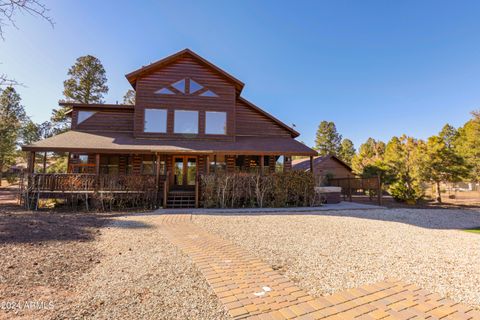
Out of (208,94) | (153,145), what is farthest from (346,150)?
(153,145)

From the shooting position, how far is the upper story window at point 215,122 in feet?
48.3

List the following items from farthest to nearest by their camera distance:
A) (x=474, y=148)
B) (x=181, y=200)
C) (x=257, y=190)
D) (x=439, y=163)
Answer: (x=474, y=148) → (x=439, y=163) → (x=181, y=200) → (x=257, y=190)

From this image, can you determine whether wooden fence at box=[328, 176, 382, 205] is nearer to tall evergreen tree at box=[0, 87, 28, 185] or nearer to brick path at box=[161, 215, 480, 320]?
brick path at box=[161, 215, 480, 320]

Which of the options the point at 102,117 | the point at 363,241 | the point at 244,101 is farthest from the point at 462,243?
the point at 102,117

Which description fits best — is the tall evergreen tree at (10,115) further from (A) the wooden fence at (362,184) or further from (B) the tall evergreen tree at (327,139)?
(B) the tall evergreen tree at (327,139)

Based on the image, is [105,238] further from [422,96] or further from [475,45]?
[422,96]

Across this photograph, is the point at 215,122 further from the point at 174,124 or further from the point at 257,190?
the point at 257,190

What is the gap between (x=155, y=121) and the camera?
14.2 m

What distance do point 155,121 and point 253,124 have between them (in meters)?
6.79

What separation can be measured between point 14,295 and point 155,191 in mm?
8854

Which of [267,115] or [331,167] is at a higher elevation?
[267,115]

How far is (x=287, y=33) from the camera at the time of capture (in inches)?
615

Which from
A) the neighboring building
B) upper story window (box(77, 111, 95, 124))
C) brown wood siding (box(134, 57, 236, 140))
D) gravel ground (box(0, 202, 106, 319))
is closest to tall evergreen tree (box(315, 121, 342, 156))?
the neighboring building

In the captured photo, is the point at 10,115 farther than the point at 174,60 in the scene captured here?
Yes
